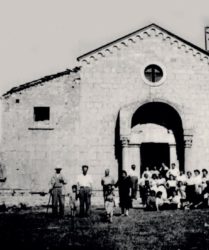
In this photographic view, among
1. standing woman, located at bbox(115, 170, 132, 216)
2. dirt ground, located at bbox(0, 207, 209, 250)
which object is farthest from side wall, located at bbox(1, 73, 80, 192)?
standing woman, located at bbox(115, 170, 132, 216)

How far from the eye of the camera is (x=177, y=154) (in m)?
22.3

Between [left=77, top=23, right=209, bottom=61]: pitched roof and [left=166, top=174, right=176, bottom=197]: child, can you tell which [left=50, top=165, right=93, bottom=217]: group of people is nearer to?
[left=166, top=174, right=176, bottom=197]: child

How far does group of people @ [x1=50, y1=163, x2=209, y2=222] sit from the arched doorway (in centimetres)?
216

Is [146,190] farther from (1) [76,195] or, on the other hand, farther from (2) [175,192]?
(1) [76,195]

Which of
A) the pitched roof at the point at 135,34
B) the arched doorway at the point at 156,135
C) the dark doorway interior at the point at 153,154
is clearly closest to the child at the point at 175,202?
the arched doorway at the point at 156,135

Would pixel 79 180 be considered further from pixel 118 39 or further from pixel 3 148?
pixel 118 39

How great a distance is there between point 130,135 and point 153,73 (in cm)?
313

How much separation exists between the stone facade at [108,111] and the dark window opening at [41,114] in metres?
0.28

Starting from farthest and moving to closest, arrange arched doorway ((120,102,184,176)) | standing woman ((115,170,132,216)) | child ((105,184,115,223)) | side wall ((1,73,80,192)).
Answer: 1. arched doorway ((120,102,184,176))
2. side wall ((1,73,80,192))
3. standing woman ((115,170,132,216))
4. child ((105,184,115,223))

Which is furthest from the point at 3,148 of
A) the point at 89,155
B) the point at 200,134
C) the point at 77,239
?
the point at 77,239

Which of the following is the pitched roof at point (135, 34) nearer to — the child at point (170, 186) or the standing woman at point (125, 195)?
the child at point (170, 186)

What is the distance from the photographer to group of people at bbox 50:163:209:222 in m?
16.1

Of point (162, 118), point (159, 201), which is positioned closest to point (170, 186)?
point (159, 201)

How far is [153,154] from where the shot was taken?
2308 centimetres
